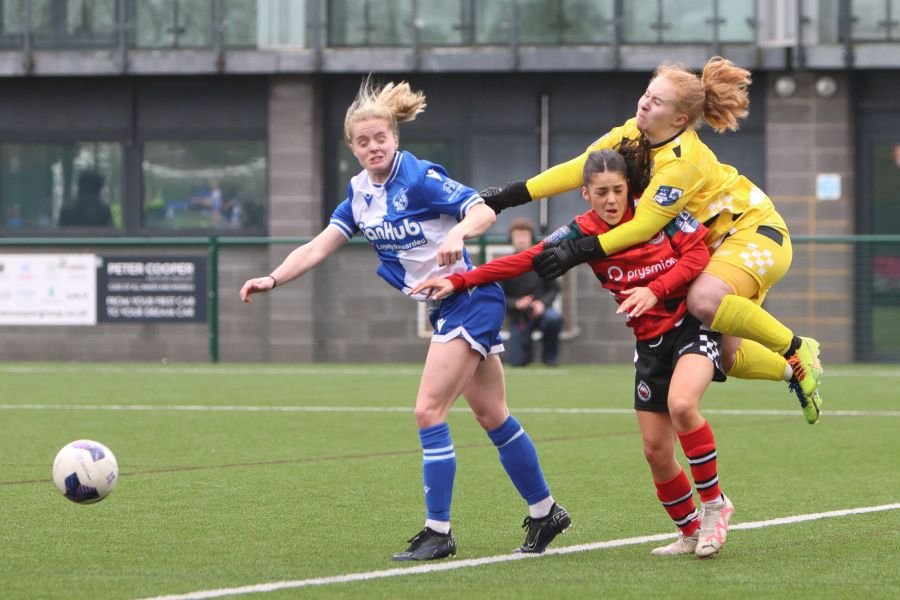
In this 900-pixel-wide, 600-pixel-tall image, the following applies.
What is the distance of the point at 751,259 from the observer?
7078 mm

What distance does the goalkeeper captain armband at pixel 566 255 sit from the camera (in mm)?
6789

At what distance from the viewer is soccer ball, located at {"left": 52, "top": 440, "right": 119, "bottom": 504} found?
7418 millimetres

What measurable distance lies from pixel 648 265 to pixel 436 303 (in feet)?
2.94

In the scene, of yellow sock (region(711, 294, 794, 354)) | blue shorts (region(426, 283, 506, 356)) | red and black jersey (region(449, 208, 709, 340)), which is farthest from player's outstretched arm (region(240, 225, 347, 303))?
yellow sock (region(711, 294, 794, 354))

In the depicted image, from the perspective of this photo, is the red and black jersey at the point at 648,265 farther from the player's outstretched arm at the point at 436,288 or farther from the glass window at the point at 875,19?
the glass window at the point at 875,19

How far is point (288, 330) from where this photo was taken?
75.1 feet

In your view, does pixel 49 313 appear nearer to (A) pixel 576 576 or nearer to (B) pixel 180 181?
(B) pixel 180 181

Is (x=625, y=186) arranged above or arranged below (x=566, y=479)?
above

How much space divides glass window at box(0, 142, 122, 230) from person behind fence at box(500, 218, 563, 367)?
6420 millimetres

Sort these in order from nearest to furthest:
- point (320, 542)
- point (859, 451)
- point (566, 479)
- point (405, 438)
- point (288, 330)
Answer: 1. point (320, 542)
2. point (566, 479)
3. point (859, 451)
4. point (405, 438)
5. point (288, 330)

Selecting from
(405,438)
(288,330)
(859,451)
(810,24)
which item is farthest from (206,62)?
(859,451)

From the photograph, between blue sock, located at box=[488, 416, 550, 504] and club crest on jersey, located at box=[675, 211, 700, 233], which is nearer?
club crest on jersey, located at box=[675, 211, 700, 233]

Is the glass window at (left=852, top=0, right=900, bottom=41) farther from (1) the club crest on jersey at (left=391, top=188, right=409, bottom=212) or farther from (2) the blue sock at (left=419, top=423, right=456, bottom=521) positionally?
(2) the blue sock at (left=419, top=423, right=456, bottom=521)

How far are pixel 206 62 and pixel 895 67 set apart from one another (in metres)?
8.79
